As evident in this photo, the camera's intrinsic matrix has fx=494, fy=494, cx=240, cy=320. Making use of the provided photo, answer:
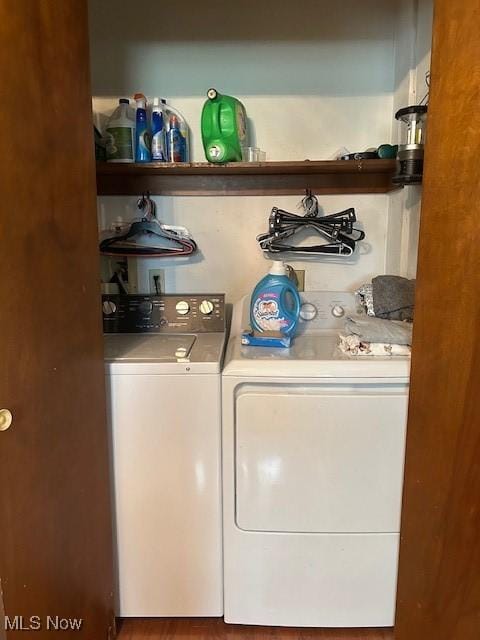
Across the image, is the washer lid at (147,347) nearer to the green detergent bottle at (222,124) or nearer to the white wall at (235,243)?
the white wall at (235,243)

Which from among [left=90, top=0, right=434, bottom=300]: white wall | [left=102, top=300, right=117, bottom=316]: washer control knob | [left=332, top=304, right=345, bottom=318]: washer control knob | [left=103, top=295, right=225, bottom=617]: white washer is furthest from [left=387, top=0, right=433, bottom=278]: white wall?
[left=102, top=300, right=117, bottom=316]: washer control knob

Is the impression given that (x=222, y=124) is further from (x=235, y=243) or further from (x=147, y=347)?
(x=147, y=347)

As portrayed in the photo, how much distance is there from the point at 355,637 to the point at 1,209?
170 centimetres

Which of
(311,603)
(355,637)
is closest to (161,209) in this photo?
(311,603)

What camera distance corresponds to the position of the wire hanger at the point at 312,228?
2023mm

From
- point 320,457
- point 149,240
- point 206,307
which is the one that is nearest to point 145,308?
point 206,307

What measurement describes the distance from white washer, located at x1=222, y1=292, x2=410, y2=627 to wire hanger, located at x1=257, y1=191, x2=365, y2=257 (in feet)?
1.84

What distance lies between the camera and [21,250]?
1.01 meters

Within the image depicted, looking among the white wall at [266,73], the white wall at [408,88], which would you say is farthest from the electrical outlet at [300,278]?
the white wall at [408,88]

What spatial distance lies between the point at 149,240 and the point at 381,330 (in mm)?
1029

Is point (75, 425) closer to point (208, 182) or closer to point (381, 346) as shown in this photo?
point (381, 346)

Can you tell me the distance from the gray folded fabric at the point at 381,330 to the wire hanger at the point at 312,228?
49 cm

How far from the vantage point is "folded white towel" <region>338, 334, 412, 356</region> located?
1.54m

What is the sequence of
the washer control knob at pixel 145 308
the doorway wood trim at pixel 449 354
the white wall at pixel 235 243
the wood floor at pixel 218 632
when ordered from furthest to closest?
the white wall at pixel 235 243
the washer control knob at pixel 145 308
the wood floor at pixel 218 632
the doorway wood trim at pixel 449 354
